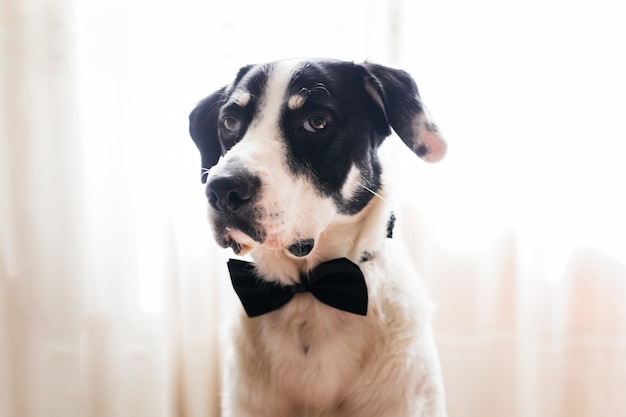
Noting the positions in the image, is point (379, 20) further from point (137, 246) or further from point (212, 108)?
point (137, 246)

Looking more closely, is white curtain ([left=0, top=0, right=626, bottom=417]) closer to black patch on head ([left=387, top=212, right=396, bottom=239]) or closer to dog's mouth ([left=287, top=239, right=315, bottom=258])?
black patch on head ([left=387, top=212, right=396, bottom=239])

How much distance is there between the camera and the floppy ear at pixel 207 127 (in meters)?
1.14

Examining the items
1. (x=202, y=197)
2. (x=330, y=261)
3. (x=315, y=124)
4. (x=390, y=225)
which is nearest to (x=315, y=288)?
(x=330, y=261)

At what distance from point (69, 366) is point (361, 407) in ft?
3.36

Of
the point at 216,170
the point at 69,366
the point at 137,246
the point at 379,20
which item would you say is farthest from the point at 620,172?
the point at 69,366

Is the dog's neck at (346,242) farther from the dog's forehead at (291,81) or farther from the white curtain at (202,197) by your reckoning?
the white curtain at (202,197)

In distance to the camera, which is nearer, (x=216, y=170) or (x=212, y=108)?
(x=216, y=170)

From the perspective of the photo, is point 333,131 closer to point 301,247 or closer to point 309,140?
point 309,140

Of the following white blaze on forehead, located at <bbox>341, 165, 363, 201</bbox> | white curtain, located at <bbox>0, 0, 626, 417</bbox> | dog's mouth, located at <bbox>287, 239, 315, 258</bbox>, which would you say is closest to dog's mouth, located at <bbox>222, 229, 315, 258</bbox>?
dog's mouth, located at <bbox>287, 239, 315, 258</bbox>

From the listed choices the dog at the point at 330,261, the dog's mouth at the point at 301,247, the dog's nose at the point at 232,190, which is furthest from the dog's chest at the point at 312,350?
the dog's nose at the point at 232,190

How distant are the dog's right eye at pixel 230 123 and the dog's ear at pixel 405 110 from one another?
Answer: 24cm

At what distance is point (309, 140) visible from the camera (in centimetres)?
96

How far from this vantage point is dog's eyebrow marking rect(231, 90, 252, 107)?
999 mm

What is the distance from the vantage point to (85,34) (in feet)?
5.09
